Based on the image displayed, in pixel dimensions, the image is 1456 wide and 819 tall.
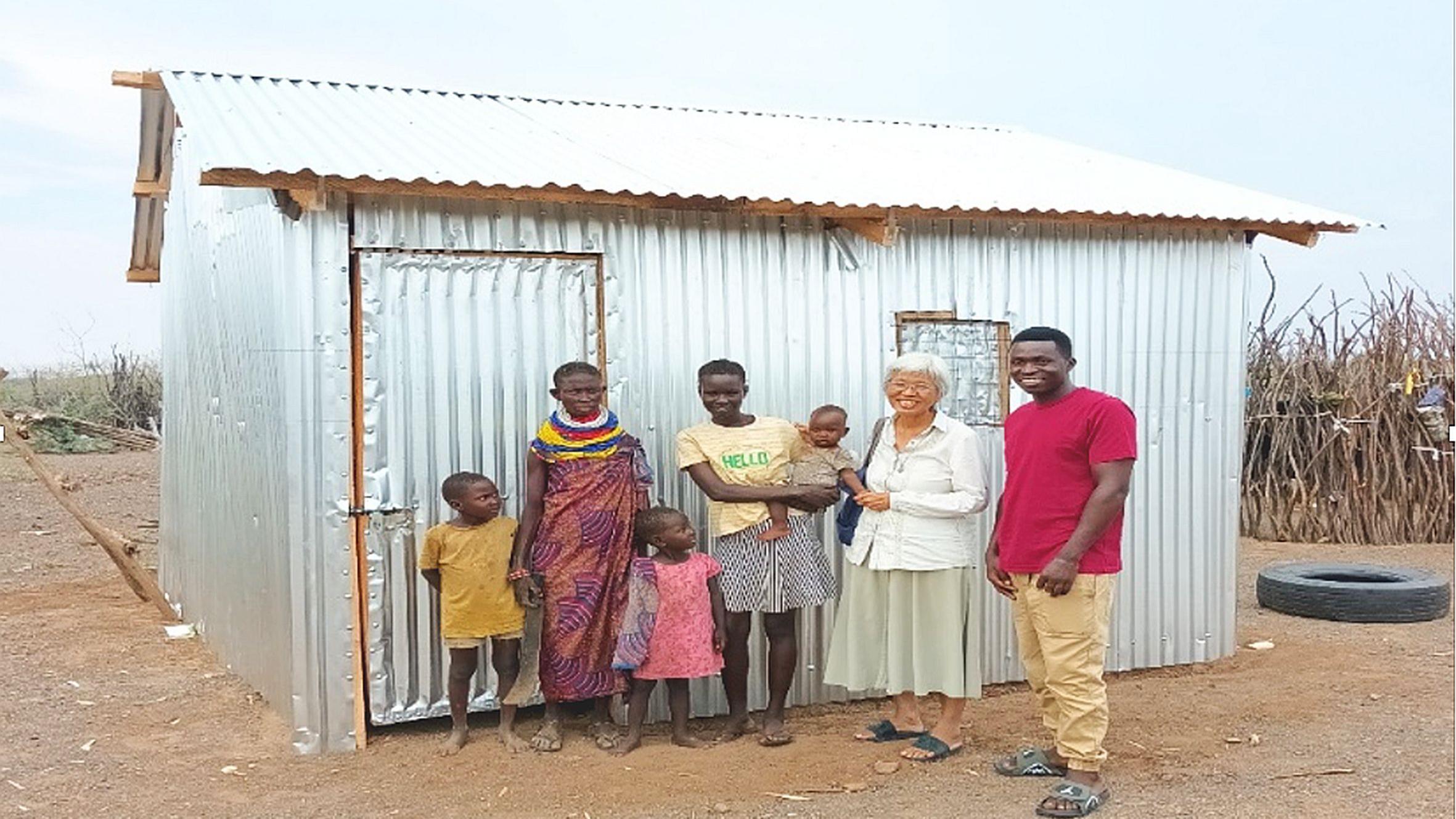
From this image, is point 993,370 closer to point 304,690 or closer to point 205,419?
point 304,690

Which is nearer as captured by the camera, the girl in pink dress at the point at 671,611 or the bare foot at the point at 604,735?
the girl in pink dress at the point at 671,611

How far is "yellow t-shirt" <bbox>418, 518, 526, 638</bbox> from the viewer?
16.9 ft

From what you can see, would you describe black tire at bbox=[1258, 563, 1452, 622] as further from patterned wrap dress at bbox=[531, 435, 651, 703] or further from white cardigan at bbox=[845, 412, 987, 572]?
patterned wrap dress at bbox=[531, 435, 651, 703]

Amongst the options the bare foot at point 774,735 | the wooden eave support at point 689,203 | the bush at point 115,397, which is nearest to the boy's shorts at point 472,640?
the bare foot at point 774,735

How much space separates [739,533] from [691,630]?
422 mm

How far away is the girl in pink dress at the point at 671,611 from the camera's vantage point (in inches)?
204

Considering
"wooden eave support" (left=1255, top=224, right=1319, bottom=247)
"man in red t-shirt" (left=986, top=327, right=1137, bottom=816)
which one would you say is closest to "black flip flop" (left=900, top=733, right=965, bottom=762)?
"man in red t-shirt" (left=986, top=327, right=1137, bottom=816)

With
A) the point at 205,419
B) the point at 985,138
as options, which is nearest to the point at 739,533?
the point at 205,419

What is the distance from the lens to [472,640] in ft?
17.0

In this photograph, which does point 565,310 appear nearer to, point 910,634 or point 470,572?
point 470,572

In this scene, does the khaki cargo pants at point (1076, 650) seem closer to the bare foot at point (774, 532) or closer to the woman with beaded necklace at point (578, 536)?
the bare foot at point (774, 532)

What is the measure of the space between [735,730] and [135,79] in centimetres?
428

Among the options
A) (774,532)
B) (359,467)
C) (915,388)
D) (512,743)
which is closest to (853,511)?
(774,532)

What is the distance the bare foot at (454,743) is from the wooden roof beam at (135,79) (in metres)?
3.51
